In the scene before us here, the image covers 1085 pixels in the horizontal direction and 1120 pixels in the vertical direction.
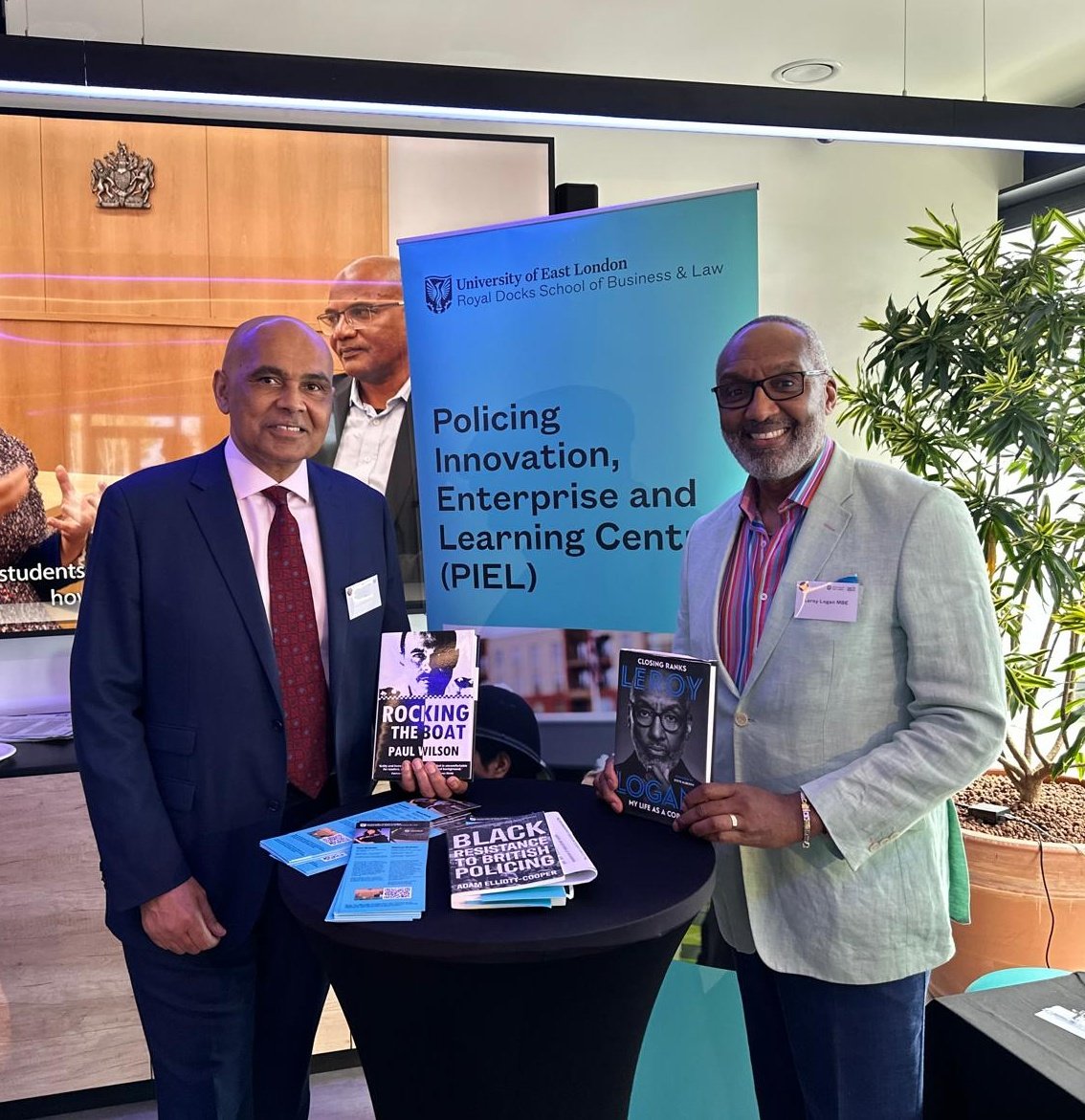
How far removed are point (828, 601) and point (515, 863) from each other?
2.23 feet

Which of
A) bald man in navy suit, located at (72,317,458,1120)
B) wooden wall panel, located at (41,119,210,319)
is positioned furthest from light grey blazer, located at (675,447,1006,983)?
wooden wall panel, located at (41,119,210,319)

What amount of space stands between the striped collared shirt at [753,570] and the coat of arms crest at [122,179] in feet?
9.19

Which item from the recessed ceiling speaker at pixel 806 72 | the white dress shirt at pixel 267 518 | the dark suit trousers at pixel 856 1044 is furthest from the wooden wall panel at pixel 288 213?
the dark suit trousers at pixel 856 1044

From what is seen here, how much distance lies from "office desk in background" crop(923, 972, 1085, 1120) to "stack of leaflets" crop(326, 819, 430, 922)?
1273mm

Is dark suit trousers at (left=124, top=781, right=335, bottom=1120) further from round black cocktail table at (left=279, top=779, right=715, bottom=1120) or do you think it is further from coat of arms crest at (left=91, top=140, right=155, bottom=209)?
coat of arms crest at (left=91, top=140, right=155, bottom=209)

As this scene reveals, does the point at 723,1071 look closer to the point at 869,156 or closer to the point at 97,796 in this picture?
the point at 97,796

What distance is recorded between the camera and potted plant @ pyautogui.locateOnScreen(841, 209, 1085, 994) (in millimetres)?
3184

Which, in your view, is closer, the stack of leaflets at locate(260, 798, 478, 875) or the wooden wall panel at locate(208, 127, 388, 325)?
the stack of leaflets at locate(260, 798, 478, 875)

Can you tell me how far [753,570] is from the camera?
1760mm

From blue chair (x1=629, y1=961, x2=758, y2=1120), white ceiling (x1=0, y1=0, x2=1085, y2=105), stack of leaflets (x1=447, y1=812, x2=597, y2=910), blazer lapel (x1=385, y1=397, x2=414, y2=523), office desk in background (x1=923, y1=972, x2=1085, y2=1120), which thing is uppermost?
white ceiling (x1=0, y1=0, x2=1085, y2=105)

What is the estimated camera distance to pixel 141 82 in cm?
224

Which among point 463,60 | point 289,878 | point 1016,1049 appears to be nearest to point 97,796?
point 289,878

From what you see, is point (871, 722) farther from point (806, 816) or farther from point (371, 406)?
point (371, 406)

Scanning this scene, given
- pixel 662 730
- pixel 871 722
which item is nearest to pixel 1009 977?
pixel 871 722
